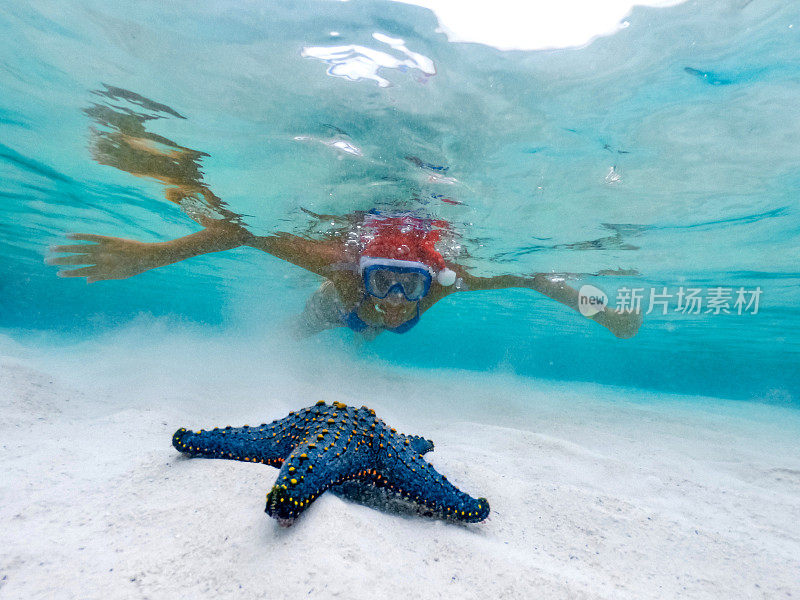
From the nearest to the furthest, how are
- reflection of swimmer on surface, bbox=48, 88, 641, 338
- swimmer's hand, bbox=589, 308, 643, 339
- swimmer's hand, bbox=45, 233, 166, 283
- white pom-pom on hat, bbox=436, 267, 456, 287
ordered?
swimmer's hand, bbox=45, 233, 166, 283 < reflection of swimmer on surface, bbox=48, 88, 641, 338 < swimmer's hand, bbox=589, 308, 643, 339 < white pom-pom on hat, bbox=436, 267, 456, 287

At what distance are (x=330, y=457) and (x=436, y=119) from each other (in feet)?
19.8

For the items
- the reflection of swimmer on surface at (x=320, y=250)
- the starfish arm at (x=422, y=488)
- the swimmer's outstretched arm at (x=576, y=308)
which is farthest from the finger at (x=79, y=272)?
the swimmer's outstretched arm at (x=576, y=308)

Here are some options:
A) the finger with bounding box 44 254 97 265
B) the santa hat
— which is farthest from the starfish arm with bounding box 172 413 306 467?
the santa hat

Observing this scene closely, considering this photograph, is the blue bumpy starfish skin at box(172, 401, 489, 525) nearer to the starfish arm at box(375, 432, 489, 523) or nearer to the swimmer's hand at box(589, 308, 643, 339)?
the starfish arm at box(375, 432, 489, 523)

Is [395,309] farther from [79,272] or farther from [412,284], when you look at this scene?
[79,272]

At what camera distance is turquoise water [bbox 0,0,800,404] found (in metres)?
5.38

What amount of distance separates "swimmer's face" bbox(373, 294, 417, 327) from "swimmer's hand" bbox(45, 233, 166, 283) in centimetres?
523

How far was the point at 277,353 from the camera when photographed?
61.4 ft

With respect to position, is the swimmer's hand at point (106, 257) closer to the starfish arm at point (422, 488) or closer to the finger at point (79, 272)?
the finger at point (79, 272)

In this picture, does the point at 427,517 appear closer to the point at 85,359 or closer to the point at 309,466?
the point at 309,466

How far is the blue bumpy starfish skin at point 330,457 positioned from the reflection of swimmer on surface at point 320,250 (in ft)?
18.3

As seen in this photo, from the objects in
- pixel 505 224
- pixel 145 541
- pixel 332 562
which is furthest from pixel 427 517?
pixel 505 224

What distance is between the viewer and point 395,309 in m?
9.21

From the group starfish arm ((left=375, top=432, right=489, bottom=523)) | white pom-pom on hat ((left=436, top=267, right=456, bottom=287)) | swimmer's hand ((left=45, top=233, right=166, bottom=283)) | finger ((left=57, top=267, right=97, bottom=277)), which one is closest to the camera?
starfish arm ((left=375, top=432, right=489, bottom=523))
